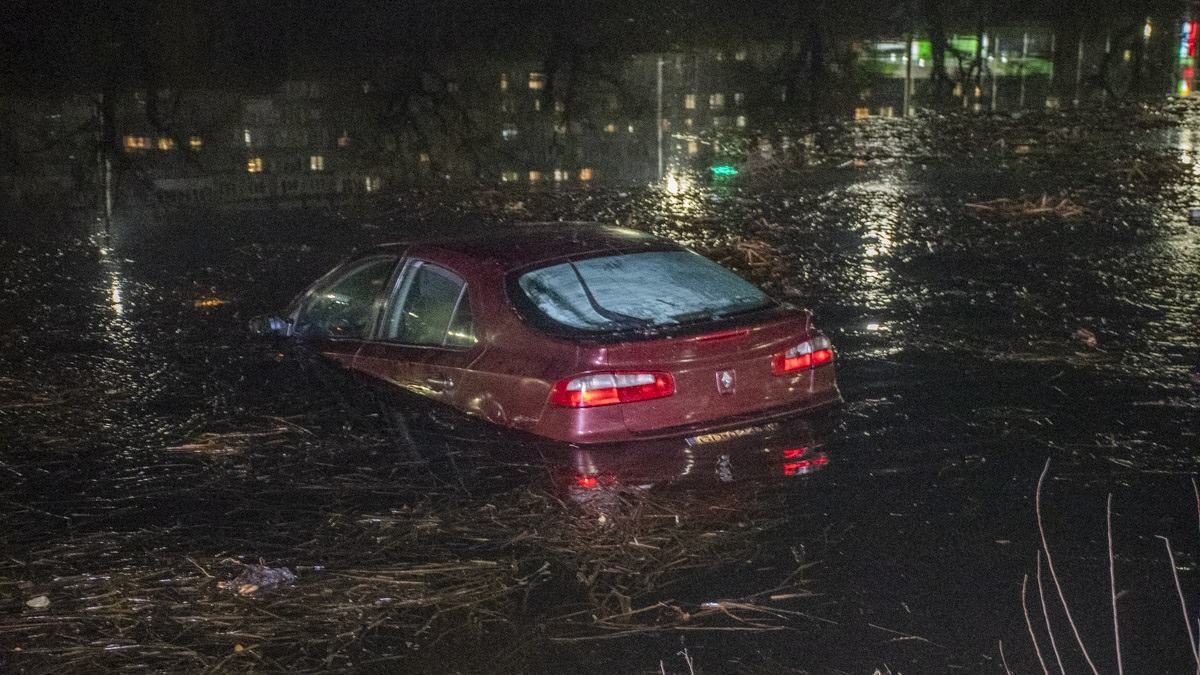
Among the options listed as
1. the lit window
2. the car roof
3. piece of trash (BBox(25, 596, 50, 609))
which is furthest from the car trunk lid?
the lit window

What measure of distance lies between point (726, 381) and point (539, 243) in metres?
1.58

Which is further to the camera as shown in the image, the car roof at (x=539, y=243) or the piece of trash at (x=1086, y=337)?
the piece of trash at (x=1086, y=337)

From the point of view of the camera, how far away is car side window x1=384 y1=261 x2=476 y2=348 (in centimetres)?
793

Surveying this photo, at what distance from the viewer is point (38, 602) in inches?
229

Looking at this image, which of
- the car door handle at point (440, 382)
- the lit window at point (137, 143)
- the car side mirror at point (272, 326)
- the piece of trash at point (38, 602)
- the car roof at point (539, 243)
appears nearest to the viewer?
the piece of trash at point (38, 602)

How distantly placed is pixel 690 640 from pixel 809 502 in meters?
1.70

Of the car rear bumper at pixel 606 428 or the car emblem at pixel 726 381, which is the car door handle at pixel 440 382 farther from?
the car emblem at pixel 726 381

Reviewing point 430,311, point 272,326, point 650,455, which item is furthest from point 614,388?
point 272,326

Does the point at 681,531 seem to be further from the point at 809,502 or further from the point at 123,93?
the point at 123,93

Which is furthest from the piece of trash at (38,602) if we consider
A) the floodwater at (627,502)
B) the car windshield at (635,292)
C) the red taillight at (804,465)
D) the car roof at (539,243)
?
the red taillight at (804,465)

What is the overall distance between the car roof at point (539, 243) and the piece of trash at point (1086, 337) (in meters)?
3.45

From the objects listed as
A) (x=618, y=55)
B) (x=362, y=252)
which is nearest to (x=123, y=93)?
(x=618, y=55)

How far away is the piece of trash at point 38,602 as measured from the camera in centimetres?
579

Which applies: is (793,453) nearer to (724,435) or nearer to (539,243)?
(724,435)
